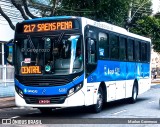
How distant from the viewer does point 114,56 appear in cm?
1638

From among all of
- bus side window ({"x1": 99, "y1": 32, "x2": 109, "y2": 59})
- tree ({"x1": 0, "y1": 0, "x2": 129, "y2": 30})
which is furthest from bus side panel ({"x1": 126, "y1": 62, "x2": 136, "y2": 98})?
tree ({"x1": 0, "y1": 0, "x2": 129, "y2": 30})

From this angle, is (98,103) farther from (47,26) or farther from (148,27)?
(148,27)

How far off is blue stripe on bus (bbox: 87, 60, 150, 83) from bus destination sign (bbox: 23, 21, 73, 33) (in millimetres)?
1934

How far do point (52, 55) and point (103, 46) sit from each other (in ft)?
9.46

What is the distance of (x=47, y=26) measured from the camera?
528 inches

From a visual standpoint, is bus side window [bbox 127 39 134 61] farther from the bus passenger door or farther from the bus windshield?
the bus windshield

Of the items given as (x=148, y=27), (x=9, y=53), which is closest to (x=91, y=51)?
(x=9, y=53)

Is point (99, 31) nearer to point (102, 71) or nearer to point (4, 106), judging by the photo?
point (102, 71)

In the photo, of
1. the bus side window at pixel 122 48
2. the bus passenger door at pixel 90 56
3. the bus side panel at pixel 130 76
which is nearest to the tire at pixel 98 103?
the bus passenger door at pixel 90 56

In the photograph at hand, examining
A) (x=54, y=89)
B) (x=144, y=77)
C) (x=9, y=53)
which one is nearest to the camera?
(x=54, y=89)

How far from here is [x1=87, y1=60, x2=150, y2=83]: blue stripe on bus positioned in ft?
47.7

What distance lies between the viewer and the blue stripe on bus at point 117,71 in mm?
14548

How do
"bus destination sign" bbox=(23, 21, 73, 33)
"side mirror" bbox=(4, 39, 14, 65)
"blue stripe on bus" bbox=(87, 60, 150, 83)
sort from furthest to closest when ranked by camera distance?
"blue stripe on bus" bbox=(87, 60, 150, 83), "side mirror" bbox=(4, 39, 14, 65), "bus destination sign" bbox=(23, 21, 73, 33)

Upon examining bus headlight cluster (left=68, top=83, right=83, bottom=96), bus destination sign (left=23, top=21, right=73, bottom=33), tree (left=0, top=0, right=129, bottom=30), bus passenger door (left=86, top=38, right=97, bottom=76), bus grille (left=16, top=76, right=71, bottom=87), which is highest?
tree (left=0, top=0, right=129, bottom=30)
